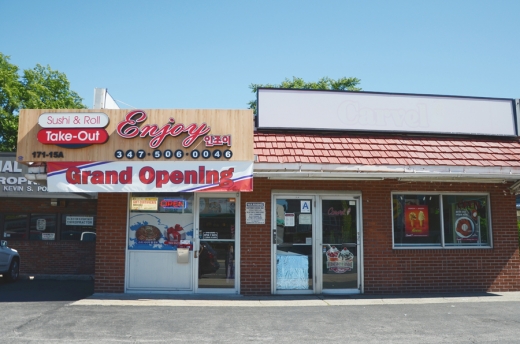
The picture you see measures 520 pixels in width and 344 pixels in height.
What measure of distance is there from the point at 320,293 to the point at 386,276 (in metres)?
1.58

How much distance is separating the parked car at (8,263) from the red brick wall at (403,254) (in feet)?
25.6

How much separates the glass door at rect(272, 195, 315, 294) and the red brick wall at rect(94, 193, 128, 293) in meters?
3.42

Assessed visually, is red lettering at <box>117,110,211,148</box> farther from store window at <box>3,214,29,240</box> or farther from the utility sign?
store window at <box>3,214,29,240</box>

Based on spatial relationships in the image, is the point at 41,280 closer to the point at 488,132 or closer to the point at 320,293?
the point at 320,293

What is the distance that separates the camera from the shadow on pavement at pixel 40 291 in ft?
34.4

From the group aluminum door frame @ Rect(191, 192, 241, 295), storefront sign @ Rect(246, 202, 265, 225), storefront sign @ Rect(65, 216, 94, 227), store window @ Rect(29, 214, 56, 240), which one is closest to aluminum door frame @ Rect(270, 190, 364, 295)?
storefront sign @ Rect(246, 202, 265, 225)

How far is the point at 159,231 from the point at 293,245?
306 centimetres

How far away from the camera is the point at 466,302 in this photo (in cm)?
1003

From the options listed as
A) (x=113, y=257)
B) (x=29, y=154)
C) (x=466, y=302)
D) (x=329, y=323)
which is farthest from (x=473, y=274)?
(x=29, y=154)

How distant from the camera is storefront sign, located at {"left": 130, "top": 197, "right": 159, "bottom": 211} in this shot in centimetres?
1092

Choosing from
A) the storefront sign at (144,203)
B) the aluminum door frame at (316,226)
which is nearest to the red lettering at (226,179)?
the aluminum door frame at (316,226)

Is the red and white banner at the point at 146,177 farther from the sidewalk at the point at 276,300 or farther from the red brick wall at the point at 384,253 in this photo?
the sidewalk at the point at 276,300

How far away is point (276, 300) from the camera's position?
10.2 meters

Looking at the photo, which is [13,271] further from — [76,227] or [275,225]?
[275,225]
